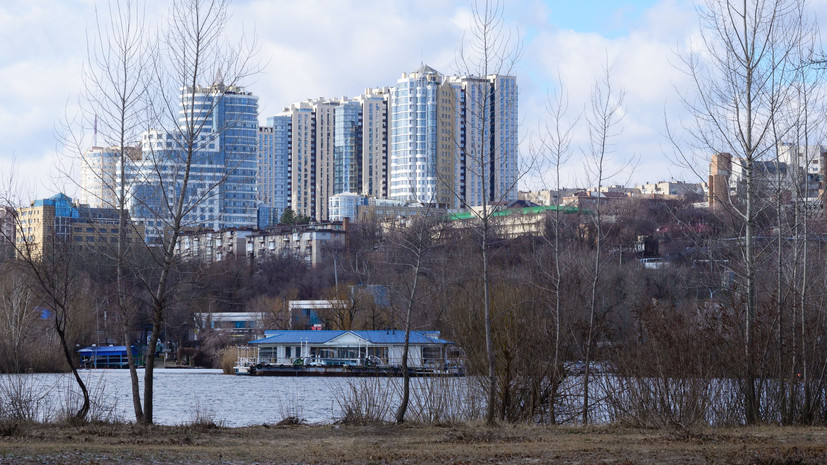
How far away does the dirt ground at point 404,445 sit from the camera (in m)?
12.2

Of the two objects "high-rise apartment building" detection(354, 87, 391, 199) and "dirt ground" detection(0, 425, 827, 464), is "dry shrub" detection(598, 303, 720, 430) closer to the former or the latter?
"dirt ground" detection(0, 425, 827, 464)

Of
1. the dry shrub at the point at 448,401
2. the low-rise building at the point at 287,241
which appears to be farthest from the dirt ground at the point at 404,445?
the low-rise building at the point at 287,241

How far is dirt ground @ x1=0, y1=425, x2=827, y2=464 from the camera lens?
12180 millimetres

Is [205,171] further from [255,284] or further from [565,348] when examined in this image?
[255,284]

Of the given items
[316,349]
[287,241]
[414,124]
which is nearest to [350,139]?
[414,124]

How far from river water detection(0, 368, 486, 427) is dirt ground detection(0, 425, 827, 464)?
1645 mm

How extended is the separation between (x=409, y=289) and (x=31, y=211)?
1146 centimetres

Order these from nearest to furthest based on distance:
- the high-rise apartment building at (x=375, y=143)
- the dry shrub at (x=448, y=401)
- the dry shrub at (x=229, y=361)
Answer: the dry shrub at (x=448, y=401)
the dry shrub at (x=229, y=361)
the high-rise apartment building at (x=375, y=143)

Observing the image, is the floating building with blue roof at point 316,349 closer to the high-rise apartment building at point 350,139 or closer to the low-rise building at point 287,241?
the low-rise building at point 287,241

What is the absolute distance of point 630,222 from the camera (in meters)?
72.6

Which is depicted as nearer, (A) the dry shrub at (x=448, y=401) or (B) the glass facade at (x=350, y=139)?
(A) the dry shrub at (x=448, y=401)

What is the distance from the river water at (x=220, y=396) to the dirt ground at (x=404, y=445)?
1.64m

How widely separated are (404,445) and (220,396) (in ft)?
112

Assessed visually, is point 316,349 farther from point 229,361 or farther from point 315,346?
point 229,361
